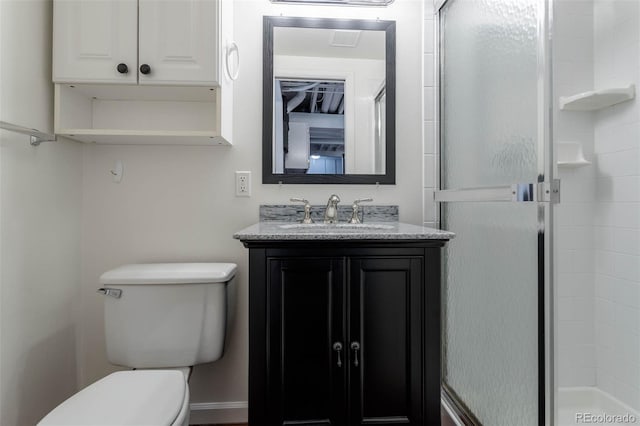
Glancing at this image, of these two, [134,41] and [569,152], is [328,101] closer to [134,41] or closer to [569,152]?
[134,41]

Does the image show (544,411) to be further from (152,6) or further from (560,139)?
(152,6)

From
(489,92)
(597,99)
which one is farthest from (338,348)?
(597,99)

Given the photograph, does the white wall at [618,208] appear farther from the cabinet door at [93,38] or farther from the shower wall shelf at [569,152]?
the cabinet door at [93,38]

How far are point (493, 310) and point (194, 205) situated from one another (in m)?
1.31

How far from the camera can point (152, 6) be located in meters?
1.34

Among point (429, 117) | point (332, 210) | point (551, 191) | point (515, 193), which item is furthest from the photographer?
point (429, 117)

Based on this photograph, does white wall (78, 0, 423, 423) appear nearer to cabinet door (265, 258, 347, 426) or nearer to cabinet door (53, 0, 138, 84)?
cabinet door (53, 0, 138, 84)

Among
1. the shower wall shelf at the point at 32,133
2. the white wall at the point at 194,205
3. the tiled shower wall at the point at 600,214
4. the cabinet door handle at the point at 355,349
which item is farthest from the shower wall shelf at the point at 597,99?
the shower wall shelf at the point at 32,133

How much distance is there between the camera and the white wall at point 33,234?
1.18m

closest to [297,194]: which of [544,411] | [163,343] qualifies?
[163,343]

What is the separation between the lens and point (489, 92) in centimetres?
127

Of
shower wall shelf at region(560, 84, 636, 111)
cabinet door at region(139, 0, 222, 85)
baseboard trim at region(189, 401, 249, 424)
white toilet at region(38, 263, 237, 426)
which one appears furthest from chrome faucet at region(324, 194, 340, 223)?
shower wall shelf at region(560, 84, 636, 111)

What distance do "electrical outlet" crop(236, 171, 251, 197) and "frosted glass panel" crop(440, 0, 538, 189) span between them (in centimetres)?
90

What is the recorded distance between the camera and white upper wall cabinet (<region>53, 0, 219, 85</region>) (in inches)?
52.3
